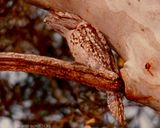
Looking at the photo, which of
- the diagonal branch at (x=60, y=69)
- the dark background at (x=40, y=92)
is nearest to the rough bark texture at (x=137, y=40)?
the diagonal branch at (x=60, y=69)

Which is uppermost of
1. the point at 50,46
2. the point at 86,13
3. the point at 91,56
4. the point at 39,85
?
the point at 86,13

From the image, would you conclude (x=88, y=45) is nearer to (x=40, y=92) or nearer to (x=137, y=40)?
(x=137, y=40)

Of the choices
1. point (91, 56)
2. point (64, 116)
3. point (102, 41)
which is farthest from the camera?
point (64, 116)

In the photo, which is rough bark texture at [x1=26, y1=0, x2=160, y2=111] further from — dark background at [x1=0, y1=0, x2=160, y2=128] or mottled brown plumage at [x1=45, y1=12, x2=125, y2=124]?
dark background at [x1=0, y1=0, x2=160, y2=128]

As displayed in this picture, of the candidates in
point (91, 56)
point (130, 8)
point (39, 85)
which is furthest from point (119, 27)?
point (39, 85)

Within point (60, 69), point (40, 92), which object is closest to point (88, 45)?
point (60, 69)

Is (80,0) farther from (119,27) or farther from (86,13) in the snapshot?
(119,27)

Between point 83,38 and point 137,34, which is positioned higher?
point 137,34

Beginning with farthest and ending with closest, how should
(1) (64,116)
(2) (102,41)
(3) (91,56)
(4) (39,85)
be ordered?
1. (4) (39,85)
2. (1) (64,116)
3. (3) (91,56)
4. (2) (102,41)
